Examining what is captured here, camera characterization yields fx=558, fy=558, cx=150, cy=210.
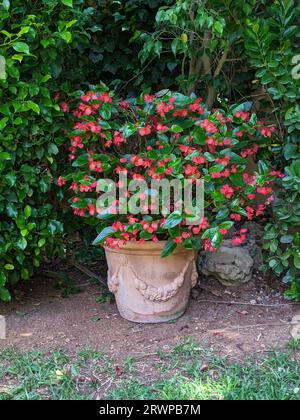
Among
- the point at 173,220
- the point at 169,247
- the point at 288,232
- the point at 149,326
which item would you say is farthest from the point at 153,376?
the point at 288,232

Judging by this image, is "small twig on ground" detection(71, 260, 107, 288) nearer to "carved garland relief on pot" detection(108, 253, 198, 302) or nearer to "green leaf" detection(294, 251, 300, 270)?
"carved garland relief on pot" detection(108, 253, 198, 302)

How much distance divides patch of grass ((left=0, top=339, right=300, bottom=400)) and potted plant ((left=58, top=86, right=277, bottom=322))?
17.5 inches

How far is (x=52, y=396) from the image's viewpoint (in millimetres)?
2451

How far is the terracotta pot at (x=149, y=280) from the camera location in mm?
3033

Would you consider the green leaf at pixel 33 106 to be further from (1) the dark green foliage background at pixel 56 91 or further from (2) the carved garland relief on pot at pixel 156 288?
(2) the carved garland relief on pot at pixel 156 288

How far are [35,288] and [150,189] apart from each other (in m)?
1.29

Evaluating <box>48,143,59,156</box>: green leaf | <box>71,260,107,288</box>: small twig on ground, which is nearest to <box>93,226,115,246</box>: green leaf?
<box>48,143,59,156</box>: green leaf

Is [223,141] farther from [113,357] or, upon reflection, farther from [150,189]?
[113,357]

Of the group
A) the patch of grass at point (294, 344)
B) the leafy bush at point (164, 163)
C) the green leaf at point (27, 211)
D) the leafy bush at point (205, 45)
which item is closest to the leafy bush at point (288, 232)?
the leafy bush at point (164, 163)

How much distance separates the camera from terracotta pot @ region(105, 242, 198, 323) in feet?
9.95

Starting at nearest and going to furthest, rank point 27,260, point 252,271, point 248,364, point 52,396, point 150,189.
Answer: point 52,396, point 248,364, point 150,189, point 27,260, point 252,271

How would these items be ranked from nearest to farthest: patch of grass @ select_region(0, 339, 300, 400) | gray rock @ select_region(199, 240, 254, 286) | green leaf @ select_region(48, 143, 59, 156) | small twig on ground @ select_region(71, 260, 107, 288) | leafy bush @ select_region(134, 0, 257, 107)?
patch of grass @ select_region(0, 339, 300, 400)
leafy bush @ select_region(134, 0, 257, 107)
green leaf @ select_region(48, 143, 59, 156)
gray rock @ select_region(199, 240, 254, 286)
small twig on ground @ select_region(71, 260, 107, 288)

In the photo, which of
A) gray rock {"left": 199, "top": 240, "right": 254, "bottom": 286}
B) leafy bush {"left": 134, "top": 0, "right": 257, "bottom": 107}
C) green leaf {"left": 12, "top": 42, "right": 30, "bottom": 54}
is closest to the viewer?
green leaf {"left": 12, "top": 42, "right": 30, "bottom": 54}
